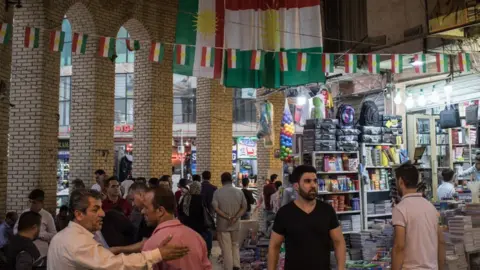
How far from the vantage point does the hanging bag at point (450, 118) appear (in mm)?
12094

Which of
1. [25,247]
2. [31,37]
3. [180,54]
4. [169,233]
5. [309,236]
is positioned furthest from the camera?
[180,54]

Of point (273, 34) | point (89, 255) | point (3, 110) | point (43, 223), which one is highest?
point (273, 34)

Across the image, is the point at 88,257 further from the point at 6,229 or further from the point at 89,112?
the point at 89,112

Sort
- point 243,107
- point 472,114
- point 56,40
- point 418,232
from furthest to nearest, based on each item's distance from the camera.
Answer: point 243,107, point 472,114, point 56,40, point 418,232

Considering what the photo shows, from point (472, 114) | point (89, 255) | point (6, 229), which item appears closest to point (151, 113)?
point (6, 229)

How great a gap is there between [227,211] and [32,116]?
418cm

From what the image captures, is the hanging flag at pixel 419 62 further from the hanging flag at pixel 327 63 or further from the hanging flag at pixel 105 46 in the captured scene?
the hanging flag at pixel 105 46

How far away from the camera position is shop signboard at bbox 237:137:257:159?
27.8 m

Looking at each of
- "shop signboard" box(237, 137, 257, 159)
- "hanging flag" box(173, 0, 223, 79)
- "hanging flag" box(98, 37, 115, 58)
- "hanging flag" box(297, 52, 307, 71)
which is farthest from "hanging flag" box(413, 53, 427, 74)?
"shop signboard" box(237, 137, 257, 159)

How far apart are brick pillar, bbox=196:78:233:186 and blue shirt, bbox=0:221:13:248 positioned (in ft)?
24.6

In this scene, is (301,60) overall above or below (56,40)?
below

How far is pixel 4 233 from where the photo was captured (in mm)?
7547

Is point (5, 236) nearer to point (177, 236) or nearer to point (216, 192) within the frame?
point (216, 192)

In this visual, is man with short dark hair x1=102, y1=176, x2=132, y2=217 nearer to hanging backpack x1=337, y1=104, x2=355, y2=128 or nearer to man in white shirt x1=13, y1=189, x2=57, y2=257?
man in white shirt x1=13, y1=189, x2=57, y2=257
